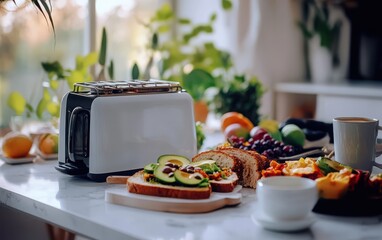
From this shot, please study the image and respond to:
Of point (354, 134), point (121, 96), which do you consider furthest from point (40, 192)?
point (354, 134)

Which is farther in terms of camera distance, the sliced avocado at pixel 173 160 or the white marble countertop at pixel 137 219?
the sliced avocado at pixel 173 160

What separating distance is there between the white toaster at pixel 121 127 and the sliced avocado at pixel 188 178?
25cm

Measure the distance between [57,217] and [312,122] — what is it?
0.97m

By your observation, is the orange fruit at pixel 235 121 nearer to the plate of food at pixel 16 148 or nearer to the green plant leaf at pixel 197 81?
the green plant leaf at pixel 197 81

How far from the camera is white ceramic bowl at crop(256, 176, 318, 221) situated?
44.3 inches

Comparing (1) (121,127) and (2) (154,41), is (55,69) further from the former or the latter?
(1) (121,127)

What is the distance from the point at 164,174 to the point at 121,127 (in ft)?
0.79

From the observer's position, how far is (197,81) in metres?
2.49

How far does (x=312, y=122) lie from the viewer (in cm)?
201

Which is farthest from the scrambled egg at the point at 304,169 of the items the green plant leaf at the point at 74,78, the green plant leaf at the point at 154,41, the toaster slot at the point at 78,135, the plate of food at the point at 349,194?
the green plant leaf at the point at 154,41

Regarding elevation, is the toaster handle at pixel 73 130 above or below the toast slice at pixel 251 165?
above

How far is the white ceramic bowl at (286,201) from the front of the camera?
1.12 m

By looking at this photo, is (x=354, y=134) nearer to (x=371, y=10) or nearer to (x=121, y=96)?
(x=121, y=96)

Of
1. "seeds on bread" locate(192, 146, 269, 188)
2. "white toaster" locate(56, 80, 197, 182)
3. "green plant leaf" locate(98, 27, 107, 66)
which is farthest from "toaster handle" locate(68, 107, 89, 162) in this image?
"green plant leaf" locate(98, 27, 107, 66)
